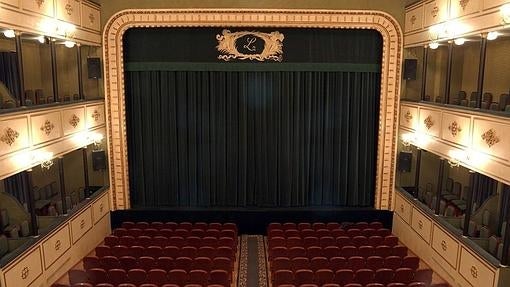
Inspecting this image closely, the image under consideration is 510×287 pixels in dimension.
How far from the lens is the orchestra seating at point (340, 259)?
8.44 meters

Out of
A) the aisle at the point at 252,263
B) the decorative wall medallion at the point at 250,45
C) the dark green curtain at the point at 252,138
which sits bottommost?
the aisle at the point at 252,263

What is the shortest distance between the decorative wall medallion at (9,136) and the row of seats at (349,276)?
556cm

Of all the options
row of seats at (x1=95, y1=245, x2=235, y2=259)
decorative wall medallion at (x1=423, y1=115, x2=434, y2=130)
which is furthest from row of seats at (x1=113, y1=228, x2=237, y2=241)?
decorative wall medallion at (x1=423, y1=115, x2=434, y2=130)

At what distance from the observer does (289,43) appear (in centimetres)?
1275

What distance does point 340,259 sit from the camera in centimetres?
915

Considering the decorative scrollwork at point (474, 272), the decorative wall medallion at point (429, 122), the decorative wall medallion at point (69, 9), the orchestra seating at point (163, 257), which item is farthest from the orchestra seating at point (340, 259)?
the decorative wall medallion at point (69, 9)

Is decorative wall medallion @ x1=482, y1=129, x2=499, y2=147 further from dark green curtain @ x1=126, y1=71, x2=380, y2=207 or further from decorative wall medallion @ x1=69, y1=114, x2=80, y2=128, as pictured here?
decorative wall medallion @ x1=69, y1=114, x2=80, y2=128

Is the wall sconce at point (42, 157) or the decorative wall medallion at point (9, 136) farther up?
the decorative wall medallion at point (9, 136)

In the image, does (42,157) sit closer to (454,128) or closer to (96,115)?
(96,115)

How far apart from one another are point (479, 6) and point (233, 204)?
8493mm

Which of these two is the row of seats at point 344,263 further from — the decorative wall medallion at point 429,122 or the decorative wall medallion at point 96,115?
the decorative wall medallion at point 96,115

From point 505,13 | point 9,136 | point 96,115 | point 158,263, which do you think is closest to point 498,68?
point 505,13

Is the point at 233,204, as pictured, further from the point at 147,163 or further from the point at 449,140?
the point at 449,140

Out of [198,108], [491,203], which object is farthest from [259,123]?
[491,203]
